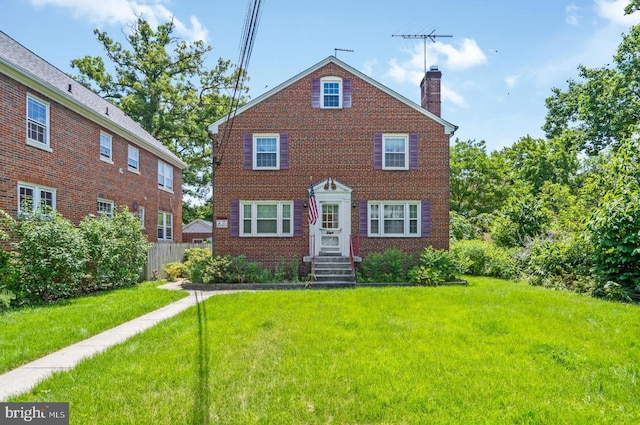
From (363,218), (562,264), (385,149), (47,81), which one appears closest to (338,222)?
(363,218)

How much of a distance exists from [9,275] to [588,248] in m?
16.1

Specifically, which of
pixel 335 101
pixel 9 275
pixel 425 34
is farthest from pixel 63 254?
pixel 425 34

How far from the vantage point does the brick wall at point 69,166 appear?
10.8 metres

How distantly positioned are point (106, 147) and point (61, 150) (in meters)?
3.15

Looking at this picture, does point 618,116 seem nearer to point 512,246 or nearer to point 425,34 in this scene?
point 512,246

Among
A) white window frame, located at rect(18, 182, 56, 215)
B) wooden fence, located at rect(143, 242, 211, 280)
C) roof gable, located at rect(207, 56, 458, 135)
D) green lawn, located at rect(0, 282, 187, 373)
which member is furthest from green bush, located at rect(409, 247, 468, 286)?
white window frame, located at rect(18, 182, 56, 215)

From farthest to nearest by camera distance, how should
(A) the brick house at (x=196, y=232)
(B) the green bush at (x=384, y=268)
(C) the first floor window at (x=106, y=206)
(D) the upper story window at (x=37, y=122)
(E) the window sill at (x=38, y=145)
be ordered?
(A) the brick house at (x=196, y=232), (C) the first floor window at (x=106, y=206), (B) the green bush at (x=384, y=268), (D) the upper story window at (x=37, y=122), (E) the window sill at (x=38, y=145)

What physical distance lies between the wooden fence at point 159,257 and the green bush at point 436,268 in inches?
408

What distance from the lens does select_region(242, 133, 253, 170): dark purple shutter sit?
14.9 m

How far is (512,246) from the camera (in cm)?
1786

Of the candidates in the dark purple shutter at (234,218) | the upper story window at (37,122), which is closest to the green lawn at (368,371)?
the dark purple shutter at (234,218)

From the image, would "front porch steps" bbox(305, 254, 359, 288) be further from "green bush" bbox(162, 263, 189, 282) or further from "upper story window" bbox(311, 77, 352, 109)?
"upper story window" bbox(311, 77, 352, 109)

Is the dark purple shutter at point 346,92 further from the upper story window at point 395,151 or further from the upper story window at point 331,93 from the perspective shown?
the upper story window at point 395,151

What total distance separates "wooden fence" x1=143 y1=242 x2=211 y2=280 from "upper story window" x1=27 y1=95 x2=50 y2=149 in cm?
558
